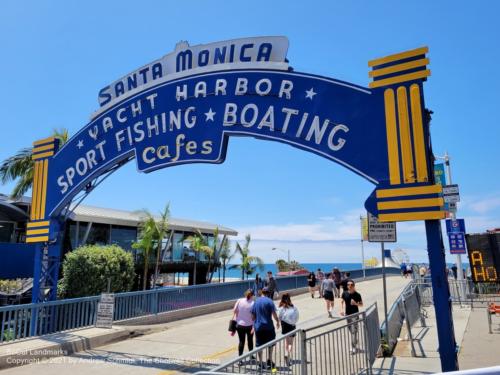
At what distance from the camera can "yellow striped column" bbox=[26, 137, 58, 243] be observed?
42.7 feet

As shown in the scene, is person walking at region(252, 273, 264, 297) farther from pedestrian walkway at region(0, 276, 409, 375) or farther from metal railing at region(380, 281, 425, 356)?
metal railing at region(380, 281, 425, 356)

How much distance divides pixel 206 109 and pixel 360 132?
13.0ft

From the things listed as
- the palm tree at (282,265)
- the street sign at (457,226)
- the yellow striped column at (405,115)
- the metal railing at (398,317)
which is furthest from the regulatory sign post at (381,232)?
the palm tree at (282,265)

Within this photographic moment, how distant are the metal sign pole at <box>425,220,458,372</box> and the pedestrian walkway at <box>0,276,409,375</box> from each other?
4410 mm

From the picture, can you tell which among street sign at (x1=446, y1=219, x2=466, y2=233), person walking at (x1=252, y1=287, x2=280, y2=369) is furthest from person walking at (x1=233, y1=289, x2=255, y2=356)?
street sign at (x1=446, y1=219, x2=466, y2=233)

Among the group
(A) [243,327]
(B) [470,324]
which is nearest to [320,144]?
(A) [243,327]

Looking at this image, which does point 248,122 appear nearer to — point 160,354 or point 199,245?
point 160,354

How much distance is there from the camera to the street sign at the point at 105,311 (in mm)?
12117

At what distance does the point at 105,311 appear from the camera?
12.2 metres

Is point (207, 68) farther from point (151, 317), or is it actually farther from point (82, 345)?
point (151, 317)

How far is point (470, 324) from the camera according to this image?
1295 centimetres

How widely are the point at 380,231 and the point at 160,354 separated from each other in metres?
5.94

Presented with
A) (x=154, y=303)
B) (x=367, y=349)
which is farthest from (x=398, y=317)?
(x=154, y=303)

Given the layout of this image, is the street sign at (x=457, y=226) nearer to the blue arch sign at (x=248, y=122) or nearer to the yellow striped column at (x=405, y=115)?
the blue arch sign at (x=248, y=122)
